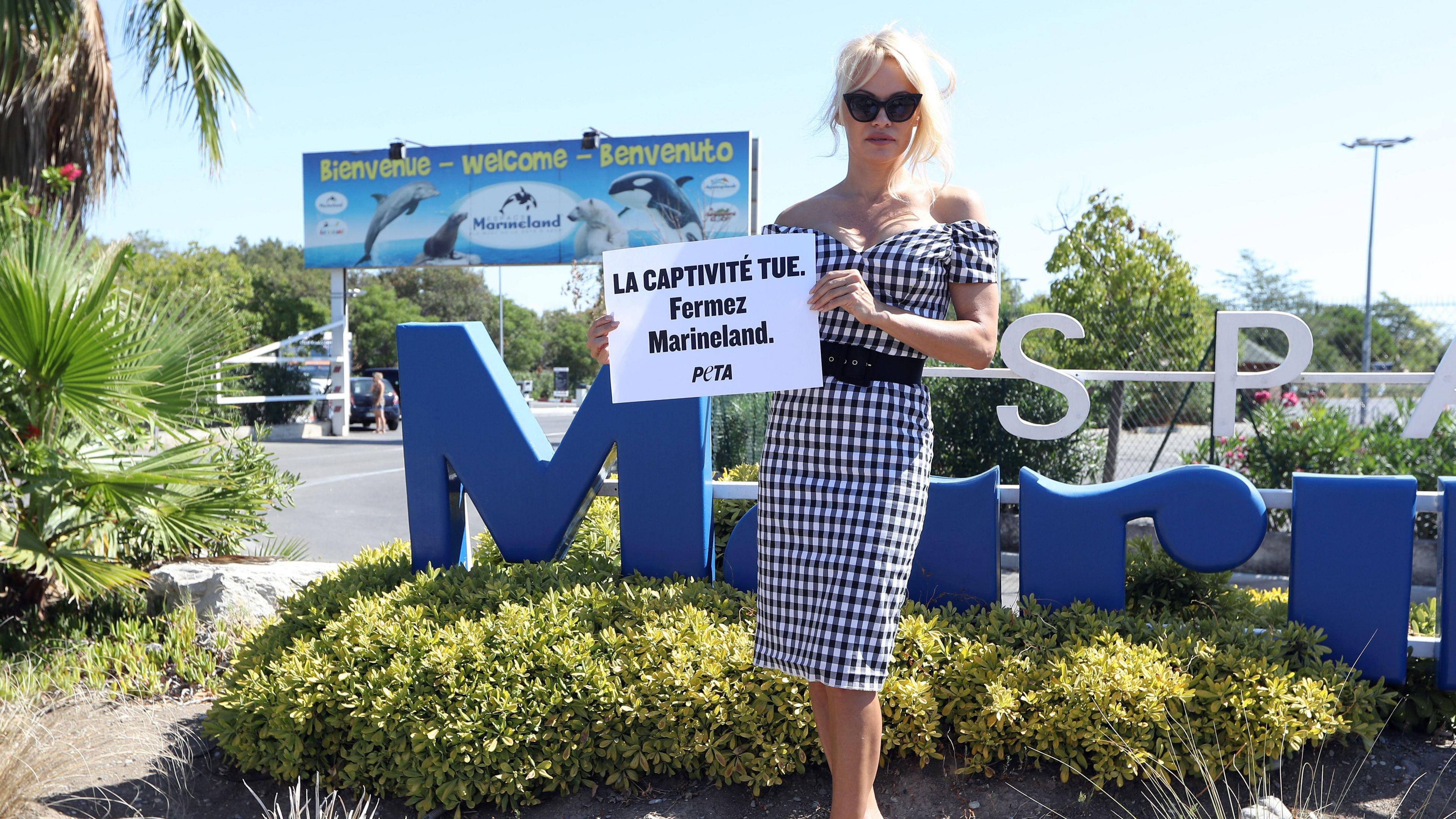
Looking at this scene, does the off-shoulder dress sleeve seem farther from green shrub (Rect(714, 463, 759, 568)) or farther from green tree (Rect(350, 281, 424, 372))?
green tree (Rect(350, 281, 424, 372))

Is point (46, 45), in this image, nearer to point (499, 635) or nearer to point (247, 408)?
point (499, 635)

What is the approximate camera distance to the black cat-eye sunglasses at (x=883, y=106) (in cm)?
226

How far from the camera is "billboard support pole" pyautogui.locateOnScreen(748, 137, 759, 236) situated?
19.3 meters

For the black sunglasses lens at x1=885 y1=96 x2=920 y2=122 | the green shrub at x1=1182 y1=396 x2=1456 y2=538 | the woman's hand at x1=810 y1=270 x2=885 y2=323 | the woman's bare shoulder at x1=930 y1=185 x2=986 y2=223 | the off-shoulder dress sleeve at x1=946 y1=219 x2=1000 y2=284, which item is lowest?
the green shrub at x1=1182 y1=396 x2=1456 y2=538

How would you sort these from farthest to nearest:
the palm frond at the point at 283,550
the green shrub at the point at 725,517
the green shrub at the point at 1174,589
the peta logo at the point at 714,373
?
the palm frond at the point at 283,550 < the green shrub at the point at 725,517 < the green shrub at the point at 1174,589 < the peta logo at the point at 714,373

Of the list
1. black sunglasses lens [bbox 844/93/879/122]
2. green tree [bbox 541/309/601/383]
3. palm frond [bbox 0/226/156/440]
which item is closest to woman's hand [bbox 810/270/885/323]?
black sunglasses lens [bbox 844/93/879/122]

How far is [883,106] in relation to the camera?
227 centimetres

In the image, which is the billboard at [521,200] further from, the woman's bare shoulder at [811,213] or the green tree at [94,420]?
the woman's bare shoulder at [811,213]

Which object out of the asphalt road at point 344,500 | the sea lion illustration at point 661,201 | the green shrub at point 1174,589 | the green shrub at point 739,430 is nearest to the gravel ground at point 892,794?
the green shrub at point 1174,589

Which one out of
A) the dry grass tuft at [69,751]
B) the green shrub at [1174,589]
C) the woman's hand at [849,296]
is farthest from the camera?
the green shrub at [1174,589]

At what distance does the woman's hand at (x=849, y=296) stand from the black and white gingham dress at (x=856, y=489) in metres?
0.16

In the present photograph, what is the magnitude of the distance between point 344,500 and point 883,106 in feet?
32.1

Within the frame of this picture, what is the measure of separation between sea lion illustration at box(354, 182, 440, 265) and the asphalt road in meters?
5.05

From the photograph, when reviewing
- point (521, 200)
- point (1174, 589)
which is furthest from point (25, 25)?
point (521, 200)
